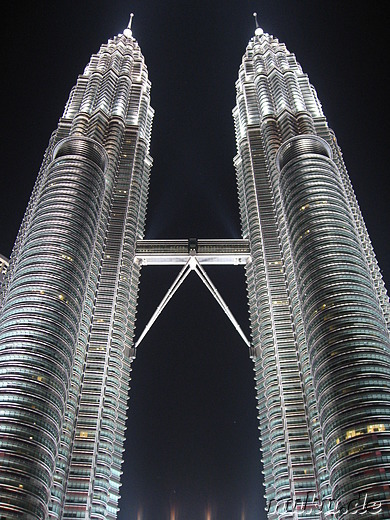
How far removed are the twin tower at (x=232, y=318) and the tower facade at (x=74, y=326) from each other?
30 cm

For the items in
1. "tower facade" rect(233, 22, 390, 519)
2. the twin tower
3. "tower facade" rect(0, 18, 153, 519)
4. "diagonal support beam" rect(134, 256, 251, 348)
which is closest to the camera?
"tower facade" rect(233, 22, 390, 519)

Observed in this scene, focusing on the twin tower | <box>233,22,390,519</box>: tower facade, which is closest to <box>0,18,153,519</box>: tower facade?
the twin tower

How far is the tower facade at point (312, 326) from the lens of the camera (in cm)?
8225

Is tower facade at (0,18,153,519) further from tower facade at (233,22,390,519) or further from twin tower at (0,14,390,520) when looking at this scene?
tower facade at (233,22,390,519)

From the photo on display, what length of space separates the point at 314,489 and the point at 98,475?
3527 centimetres

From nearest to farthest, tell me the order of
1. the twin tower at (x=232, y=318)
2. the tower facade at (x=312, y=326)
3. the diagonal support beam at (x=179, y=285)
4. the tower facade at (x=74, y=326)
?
the tower facade at (x=312, y=326) → the twin tower at (x=232, y=318) → the tower facade at (x=74, y=326) → the diagonal support beam at (x=179, y=285)

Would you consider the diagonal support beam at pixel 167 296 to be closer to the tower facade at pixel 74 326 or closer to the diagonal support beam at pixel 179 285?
the diagonal support beam at pixel 179 285

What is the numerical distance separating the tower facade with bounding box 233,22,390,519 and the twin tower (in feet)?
0.92

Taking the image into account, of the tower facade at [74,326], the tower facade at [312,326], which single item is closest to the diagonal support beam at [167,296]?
the tower facade at [74,326]

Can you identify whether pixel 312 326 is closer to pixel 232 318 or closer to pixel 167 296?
pixel 232 318

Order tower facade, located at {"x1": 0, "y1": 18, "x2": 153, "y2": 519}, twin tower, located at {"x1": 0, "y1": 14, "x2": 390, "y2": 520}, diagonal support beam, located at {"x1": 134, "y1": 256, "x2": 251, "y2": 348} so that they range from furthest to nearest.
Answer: diagonal support beam, located at {"x1": 134, "y1": 256, "x2": 251, "y2": 348}, tower facade, located at {"x1": 0, "y1": 18, "x2": 153, "y2": 519}, twin tower, located at {"x1": 0, "y1": 14, "x2": 390, "y2": 520}

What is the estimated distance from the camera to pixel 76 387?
344 feet

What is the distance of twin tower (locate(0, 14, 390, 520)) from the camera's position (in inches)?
3278

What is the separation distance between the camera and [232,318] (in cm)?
13375
